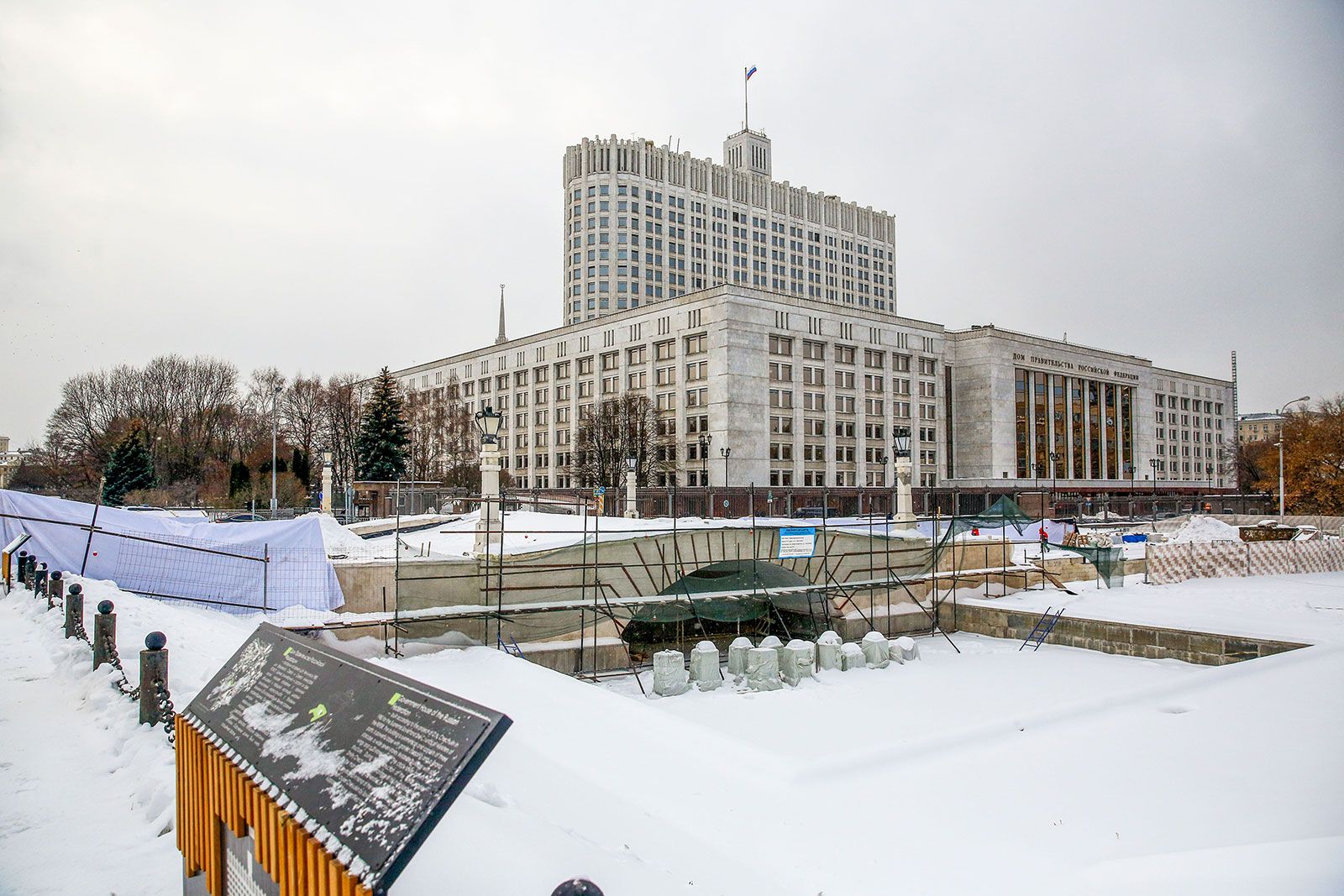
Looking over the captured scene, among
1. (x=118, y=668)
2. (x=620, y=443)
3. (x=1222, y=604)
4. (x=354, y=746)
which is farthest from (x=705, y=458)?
(x=354, y=746)

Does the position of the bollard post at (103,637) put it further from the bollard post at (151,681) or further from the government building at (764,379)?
the government building at (764,379)

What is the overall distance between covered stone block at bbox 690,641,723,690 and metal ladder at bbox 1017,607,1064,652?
363 inches

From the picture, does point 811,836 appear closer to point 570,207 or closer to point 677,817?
point 677,817

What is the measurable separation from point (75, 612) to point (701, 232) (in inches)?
4023

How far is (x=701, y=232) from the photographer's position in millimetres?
106188

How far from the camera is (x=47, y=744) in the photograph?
6723 millimetres

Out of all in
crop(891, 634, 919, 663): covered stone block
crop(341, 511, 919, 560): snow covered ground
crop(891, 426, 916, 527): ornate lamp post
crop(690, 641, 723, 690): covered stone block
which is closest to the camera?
crop(690, 641, 723, 690): covered stone block

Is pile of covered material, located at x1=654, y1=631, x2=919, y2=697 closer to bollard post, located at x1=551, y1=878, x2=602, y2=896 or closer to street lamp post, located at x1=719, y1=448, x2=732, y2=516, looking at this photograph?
bollard post, located at x1=551, y1=878, x2=602, y2=896

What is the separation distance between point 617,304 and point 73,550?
3321 inches

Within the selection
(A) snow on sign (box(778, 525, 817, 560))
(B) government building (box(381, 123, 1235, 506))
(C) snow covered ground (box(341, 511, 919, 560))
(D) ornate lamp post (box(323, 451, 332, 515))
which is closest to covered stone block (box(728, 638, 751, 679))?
(C) snow covered ground (box(341, 511, 919, 560))

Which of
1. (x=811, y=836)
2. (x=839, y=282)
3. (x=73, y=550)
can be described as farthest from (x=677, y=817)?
(x=839, y=282)

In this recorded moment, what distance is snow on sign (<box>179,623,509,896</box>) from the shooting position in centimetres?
267

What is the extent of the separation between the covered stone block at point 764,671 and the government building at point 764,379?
3734 centimetres

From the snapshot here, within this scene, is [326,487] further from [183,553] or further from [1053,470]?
[1053,470]
